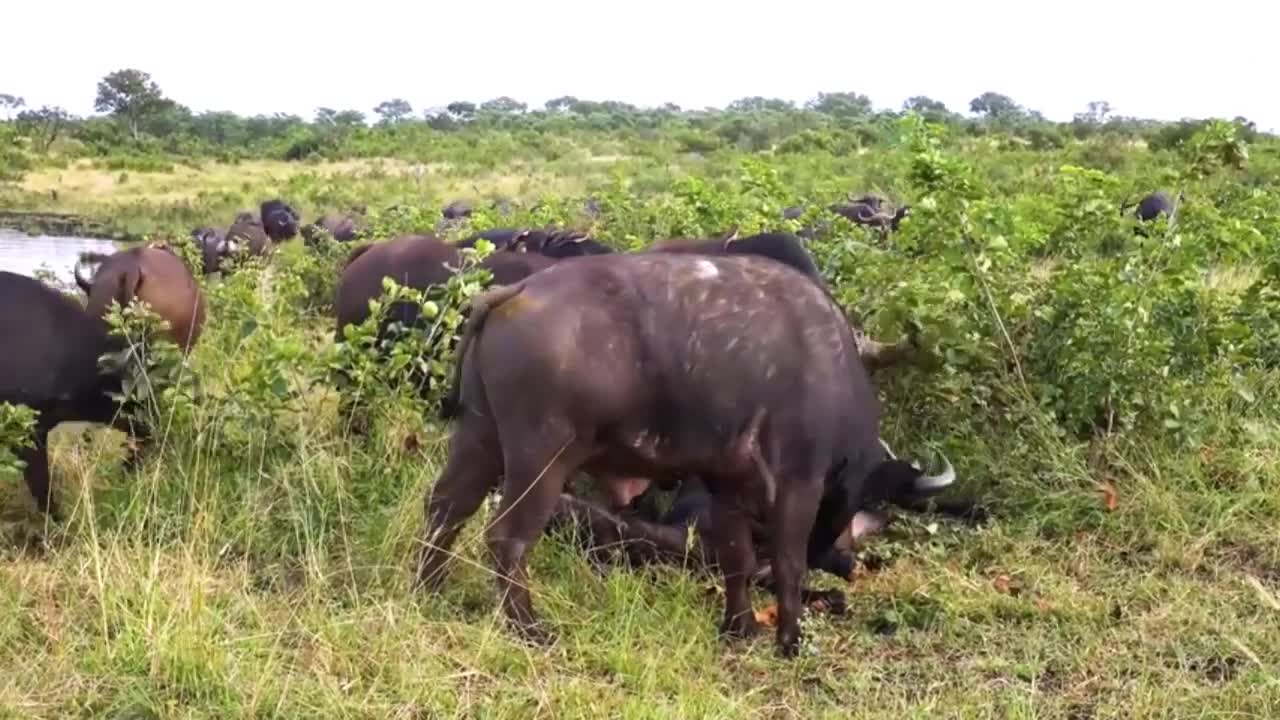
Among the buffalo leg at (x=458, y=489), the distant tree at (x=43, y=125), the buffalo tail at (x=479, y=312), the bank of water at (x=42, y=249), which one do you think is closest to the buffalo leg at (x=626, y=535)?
the buffalo leg at (x=458, y=489)

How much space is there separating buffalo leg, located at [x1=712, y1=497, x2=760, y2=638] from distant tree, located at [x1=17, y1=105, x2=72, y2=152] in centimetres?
4254

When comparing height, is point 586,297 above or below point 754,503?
above

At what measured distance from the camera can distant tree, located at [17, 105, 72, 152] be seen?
45.2 m

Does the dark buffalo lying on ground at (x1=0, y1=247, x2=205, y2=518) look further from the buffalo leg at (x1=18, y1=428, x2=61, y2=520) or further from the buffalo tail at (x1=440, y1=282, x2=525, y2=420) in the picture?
the buffalo tail at (x1=440, y1=282, x2=525, y2=420)

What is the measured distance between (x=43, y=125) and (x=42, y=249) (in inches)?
1326

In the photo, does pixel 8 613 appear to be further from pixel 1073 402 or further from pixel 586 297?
pixel 1073 402

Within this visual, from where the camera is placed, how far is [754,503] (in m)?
4.89

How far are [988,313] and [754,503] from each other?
6.68ft

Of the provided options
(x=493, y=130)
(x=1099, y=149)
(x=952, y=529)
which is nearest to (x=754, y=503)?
(x=952, y=529)

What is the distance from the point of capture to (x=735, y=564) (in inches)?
194

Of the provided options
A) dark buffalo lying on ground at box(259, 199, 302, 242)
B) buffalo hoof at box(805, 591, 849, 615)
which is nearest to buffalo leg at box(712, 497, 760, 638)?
buffalo hoof at box(805, 591, 849, 615)

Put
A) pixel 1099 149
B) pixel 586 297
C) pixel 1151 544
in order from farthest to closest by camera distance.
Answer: pixel 1099 149
pixel 1151 544
pixel 586 297

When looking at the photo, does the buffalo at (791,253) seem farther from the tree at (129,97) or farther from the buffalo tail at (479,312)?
the tree at (129,97)

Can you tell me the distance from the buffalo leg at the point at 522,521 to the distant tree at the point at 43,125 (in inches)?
1672
